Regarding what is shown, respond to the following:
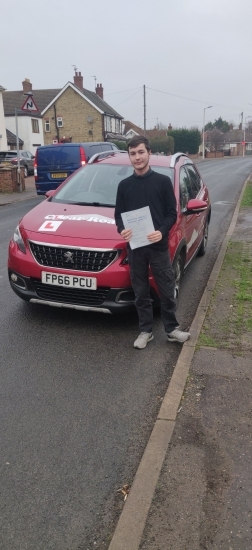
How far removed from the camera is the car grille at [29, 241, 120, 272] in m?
4.56

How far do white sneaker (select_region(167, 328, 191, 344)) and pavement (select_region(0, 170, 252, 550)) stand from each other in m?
0.17

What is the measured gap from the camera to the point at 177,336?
4.56m

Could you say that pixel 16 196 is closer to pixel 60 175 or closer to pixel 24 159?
pixel 60 175

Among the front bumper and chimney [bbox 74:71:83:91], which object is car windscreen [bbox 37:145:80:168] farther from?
chimney [bbox 74:71:83:91]

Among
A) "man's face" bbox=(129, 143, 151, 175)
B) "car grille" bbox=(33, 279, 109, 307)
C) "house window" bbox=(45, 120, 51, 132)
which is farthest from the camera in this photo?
"house window" bbox=(45, 120, 51, 132)

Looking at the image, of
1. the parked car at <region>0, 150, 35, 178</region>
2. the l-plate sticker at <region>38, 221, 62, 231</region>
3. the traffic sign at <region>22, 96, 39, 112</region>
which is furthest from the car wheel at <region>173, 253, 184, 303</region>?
the parked car at <region>0, 150, 35, 178</region>

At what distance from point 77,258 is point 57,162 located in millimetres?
11910

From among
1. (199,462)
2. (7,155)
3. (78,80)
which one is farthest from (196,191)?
(78,80)

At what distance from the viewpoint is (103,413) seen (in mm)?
3463

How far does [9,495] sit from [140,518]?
730 millimetres

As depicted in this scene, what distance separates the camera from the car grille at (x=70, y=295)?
15.2 feet

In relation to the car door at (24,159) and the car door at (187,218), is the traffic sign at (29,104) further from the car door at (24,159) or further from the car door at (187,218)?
the car door at (187,218)

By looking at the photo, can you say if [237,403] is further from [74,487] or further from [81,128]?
[81,128]

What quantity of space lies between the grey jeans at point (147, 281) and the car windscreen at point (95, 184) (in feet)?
4.63
